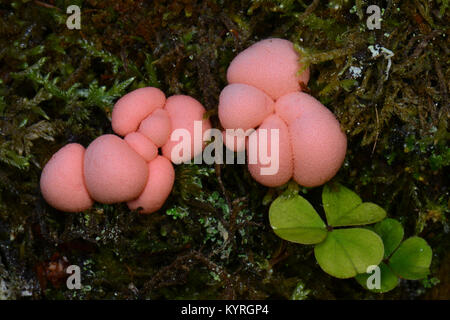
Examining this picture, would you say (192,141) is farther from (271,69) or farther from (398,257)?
(398,257)

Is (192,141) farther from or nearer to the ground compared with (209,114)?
nearer to the ground

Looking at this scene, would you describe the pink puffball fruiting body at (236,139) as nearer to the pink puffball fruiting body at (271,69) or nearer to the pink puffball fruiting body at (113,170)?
the pink puffball fruiting body at (271,69)

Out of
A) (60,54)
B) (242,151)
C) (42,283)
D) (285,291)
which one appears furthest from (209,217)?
(60,54)

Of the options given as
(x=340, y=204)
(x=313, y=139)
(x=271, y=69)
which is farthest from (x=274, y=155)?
(x=340, y=204)

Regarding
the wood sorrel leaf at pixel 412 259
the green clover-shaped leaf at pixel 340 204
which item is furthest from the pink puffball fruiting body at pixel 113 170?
the wood sorrel leaf at pixel 412 259

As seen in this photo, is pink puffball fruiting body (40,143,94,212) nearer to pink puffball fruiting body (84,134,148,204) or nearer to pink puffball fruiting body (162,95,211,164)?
pink puffball fruiting body (84,134,148,204)

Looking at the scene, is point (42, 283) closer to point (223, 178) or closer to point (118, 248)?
point (118, 248)
